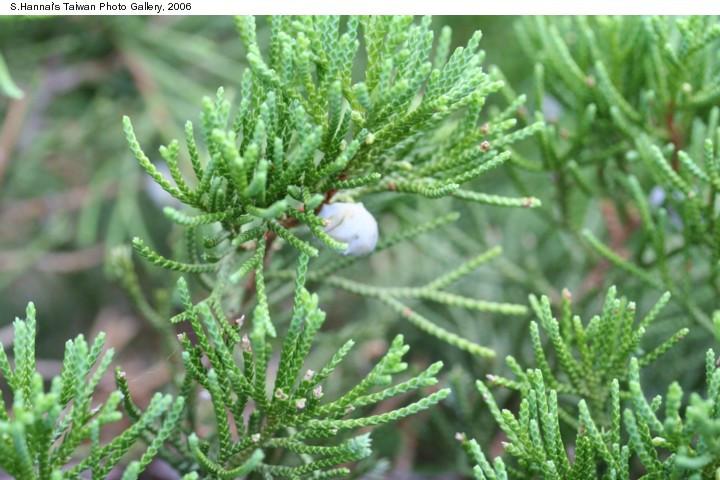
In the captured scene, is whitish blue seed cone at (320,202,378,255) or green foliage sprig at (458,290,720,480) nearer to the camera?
green foliage sprig at (458,290,720,480)

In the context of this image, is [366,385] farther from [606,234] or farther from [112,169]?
[112,169]

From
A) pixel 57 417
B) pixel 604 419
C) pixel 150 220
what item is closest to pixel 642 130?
pixel 604 419

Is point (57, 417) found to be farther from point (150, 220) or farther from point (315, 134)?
point (150, 220)

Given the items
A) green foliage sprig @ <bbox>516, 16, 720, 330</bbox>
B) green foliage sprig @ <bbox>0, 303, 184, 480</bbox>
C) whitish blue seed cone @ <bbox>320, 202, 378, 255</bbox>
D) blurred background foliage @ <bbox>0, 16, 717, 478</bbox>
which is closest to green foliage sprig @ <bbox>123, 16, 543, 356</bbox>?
whitish blue seed cone @ <bbox>320, 202, 378, 255</bbox>

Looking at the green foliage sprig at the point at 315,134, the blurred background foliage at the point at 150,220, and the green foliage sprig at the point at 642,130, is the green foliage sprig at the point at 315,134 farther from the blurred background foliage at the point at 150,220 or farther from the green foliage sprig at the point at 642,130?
the blurred background foliage at the point at 150,220

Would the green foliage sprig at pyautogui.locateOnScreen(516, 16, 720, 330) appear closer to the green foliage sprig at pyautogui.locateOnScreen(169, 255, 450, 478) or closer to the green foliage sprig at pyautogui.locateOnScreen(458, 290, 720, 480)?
the green foliage sprig at pyautogui.locateOnScreen(458, 290, 720, 480)

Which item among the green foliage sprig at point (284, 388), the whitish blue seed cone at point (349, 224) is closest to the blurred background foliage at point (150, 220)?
the whitish blue seed cone at point (349, 224)

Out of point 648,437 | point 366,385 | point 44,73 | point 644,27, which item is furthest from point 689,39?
point 44,73
